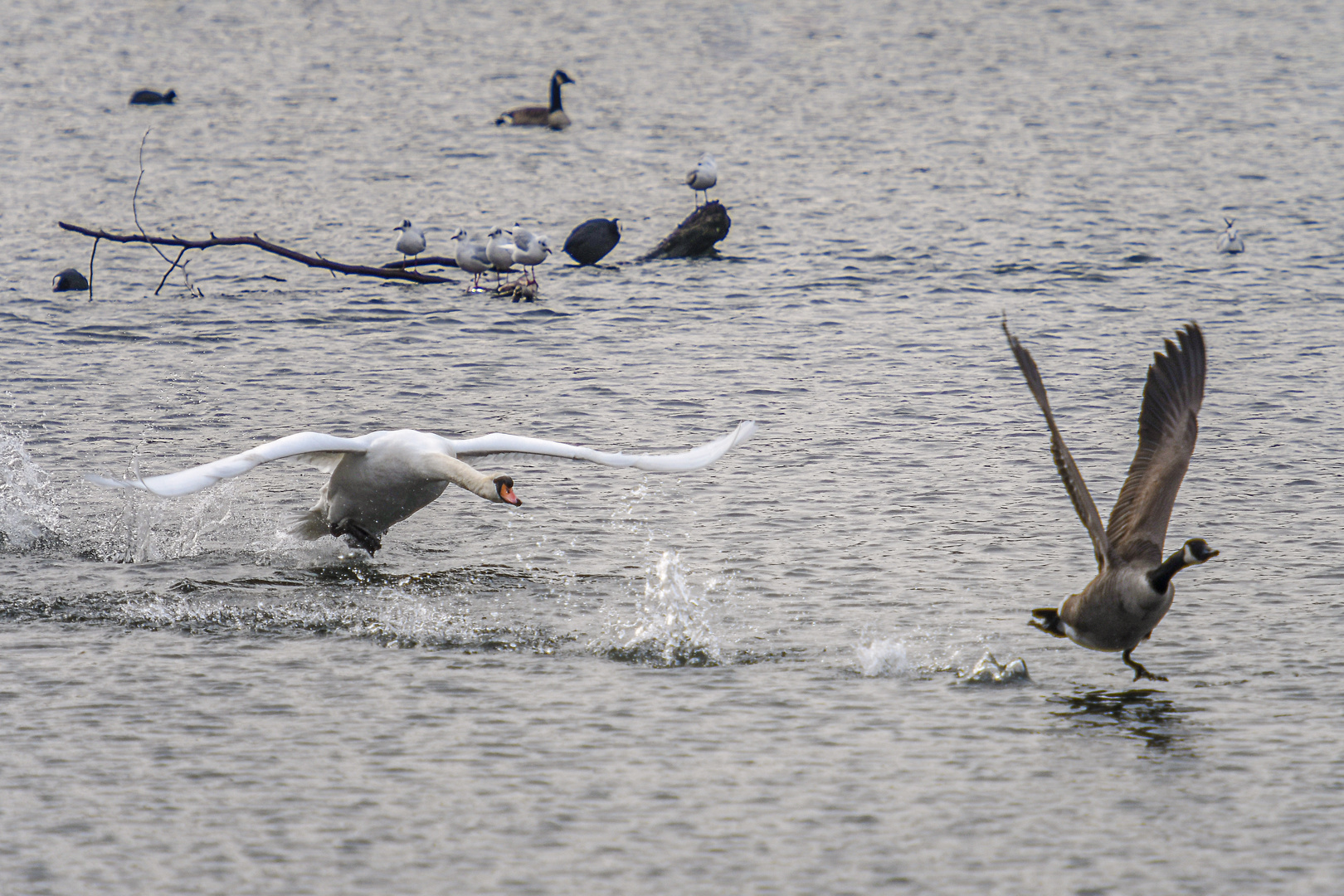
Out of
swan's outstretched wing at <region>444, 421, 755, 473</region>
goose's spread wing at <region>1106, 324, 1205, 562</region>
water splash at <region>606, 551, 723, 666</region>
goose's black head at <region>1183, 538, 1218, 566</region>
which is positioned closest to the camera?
goose's black head at <region>1183, 538, 1218, 566</region>

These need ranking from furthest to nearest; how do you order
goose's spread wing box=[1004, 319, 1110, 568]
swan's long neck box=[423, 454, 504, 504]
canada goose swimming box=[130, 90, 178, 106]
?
canada goose swimming box=[130, 90, 178, 106] < swan's long neck box=[423, 454, 504, 504] < goose's spread wing box=[1004, 319, 1110, 568]

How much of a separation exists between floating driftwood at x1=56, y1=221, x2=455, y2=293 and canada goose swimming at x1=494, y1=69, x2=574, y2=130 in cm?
1211

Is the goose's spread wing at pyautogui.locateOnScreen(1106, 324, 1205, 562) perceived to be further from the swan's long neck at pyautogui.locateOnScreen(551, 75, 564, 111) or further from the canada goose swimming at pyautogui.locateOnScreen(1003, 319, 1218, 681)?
the swan's long neck at pyautogui.locateOnScreen(551, 75, 564, 111)

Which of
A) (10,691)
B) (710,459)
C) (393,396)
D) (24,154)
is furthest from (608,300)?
(24,154)

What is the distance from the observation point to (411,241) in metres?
19.1

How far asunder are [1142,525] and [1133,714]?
925 mm

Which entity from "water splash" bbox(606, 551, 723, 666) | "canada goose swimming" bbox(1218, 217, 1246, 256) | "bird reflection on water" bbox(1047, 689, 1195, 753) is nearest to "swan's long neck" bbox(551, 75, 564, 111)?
"canada goose swimming" bbox(1218, 217, 1246, 256)

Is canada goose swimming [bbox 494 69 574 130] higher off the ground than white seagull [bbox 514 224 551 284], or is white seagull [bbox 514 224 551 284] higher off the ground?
canada goose swimming [bbox 494 69 574 130]

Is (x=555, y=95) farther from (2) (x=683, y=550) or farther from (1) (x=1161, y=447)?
(1) (x=1161, y=447)

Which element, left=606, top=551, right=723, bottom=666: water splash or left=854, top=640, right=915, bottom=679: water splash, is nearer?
left=854, top=640, right=915, bottom=679: water splash

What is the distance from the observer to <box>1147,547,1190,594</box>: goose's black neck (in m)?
7.16

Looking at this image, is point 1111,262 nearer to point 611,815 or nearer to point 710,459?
point 710,459

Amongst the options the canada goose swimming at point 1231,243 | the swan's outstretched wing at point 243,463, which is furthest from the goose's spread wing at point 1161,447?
the canada goose swimming at point 1231,243

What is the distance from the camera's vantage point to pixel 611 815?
21.5ft
